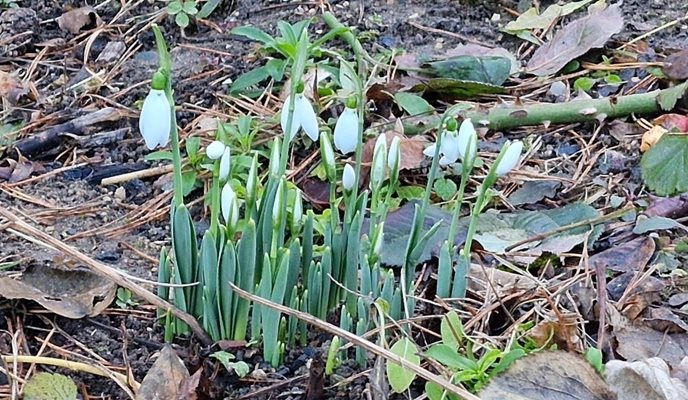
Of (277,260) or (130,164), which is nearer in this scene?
(277,260)

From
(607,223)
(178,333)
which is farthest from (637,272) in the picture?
(178,333)

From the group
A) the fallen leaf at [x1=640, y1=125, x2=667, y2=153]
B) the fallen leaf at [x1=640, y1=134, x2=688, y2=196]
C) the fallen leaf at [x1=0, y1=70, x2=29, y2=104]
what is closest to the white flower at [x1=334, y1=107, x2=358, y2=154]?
the fallen leaf at [x1=640, y1=134, x2=688, y2=196]

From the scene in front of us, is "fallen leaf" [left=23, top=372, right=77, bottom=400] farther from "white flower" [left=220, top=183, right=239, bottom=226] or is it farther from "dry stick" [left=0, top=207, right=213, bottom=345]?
"white flower" [left=220, top=183, right=239, bottom=226]

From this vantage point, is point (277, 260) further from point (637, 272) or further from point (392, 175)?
point (637, 272)

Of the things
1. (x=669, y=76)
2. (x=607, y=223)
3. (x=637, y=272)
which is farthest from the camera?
(x=669, y=76)

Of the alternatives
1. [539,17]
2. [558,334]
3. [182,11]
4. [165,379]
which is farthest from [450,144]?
[182,11]
